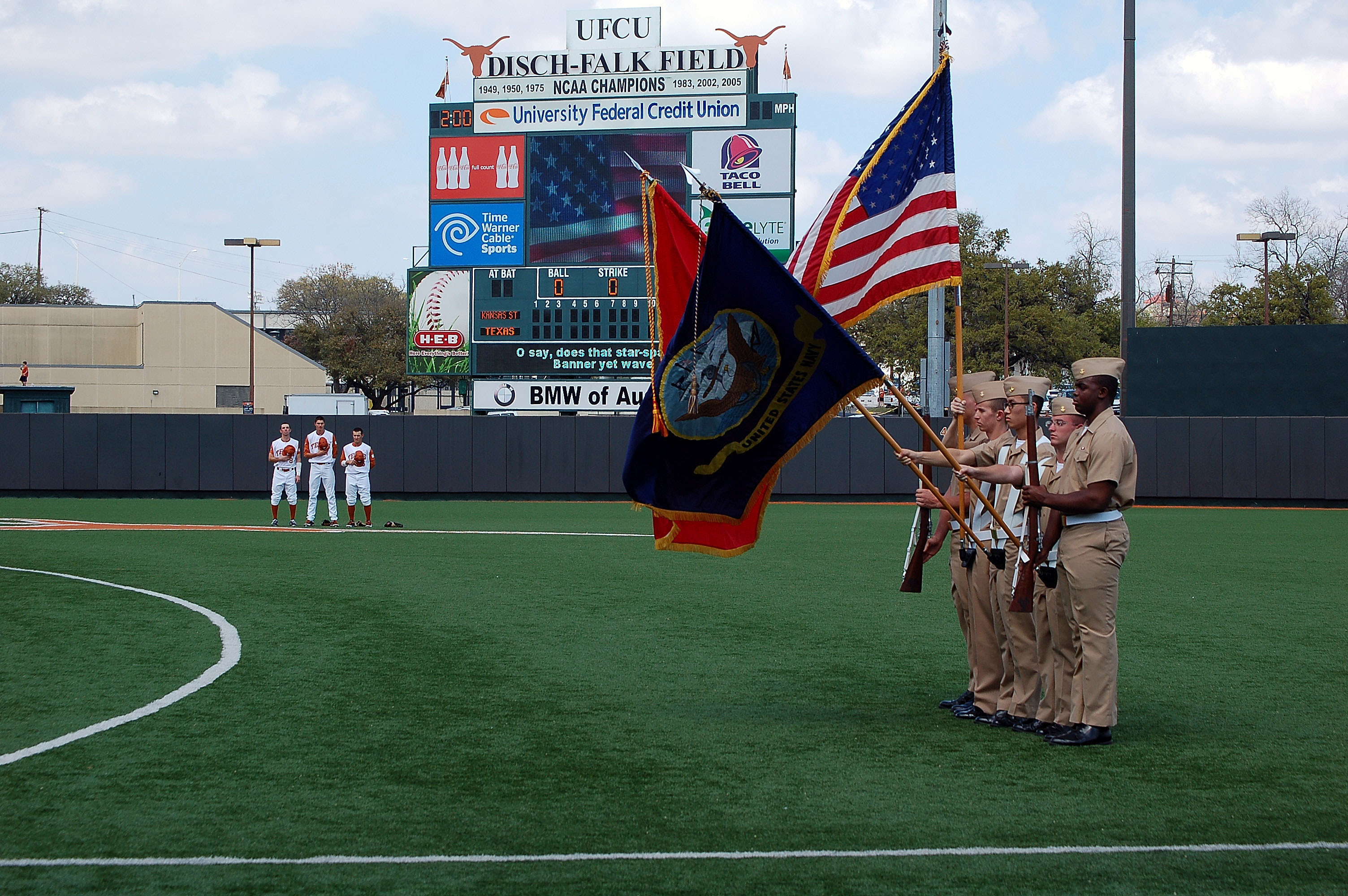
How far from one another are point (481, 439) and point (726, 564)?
15521mm

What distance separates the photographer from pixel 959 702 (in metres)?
7.11

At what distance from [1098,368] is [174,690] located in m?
5.66

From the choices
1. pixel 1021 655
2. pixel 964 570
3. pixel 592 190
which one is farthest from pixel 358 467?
pixel 1021 655

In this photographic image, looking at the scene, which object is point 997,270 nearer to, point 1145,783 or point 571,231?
point 571,231

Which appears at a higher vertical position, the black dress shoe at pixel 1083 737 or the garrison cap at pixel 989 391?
the garrison cap at pixel 989 391

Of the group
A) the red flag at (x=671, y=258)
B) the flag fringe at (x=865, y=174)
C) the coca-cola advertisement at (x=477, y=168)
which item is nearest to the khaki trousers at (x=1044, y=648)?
the flag fringe at (x=865, y=174)

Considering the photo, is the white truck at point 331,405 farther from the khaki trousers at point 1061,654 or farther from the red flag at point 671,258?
the khaki trousers at point 1061,654

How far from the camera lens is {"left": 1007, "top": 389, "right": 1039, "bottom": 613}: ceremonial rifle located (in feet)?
20.8

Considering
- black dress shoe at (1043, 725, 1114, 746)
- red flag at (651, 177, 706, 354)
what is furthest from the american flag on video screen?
black dress shoe at (1043, 725, 1114, 746)

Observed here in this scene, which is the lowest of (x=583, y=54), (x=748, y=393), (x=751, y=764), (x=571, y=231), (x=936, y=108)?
(x=751, y=764)

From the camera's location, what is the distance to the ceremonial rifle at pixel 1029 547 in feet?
20.8

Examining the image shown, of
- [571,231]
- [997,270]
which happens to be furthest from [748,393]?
[997,270]

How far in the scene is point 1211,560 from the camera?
1556cm

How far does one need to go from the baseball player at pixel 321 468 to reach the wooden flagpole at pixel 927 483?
15555 millimetres
